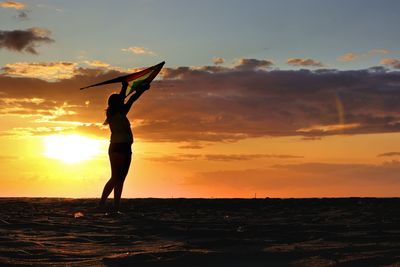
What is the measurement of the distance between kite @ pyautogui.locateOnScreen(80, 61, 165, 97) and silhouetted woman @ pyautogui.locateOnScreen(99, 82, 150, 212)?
715 millimetres

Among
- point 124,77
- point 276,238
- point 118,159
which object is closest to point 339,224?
point 276,238

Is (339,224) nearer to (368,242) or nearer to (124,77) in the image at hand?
(368,242)

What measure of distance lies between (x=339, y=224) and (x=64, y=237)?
370 cm

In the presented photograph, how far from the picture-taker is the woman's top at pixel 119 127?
11.6 metres

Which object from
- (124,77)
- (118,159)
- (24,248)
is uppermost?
(124,77)

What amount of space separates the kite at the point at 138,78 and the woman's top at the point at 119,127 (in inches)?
33.2

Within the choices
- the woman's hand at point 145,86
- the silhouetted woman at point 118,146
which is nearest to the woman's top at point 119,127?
the silhouetted woman at point 118,146

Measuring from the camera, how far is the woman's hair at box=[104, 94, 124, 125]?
461 inches

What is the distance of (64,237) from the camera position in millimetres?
6652

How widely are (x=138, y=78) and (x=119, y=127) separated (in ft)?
5.35

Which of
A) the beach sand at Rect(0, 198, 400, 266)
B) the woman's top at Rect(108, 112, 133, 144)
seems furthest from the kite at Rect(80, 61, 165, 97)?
the beach sand at Rect(0, 198, 400, 266)

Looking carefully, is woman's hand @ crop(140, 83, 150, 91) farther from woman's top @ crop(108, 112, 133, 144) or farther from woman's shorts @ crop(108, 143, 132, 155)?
woman's shorts @ crop(108, 143, 132, 155)

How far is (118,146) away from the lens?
11.6m

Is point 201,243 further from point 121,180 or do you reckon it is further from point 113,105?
point 113,105
